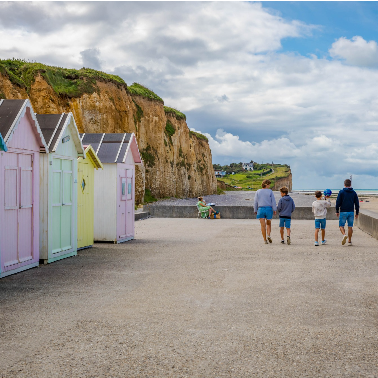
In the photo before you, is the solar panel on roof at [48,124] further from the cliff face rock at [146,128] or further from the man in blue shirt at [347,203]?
the cliff face rock at [146,128]

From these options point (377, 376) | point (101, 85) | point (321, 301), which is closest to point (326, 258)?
point (321, 301)

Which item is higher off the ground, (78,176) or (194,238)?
(78,176)

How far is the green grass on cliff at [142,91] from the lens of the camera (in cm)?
6738

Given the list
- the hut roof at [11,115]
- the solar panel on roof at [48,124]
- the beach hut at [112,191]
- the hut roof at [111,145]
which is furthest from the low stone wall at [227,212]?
the hut roof at [11,115]

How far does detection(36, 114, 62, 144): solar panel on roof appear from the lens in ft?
39.8

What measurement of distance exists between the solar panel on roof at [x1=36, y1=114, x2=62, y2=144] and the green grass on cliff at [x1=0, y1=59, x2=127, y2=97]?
3296 centimetres

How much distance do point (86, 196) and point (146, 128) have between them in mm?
54042

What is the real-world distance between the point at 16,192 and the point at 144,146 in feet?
186

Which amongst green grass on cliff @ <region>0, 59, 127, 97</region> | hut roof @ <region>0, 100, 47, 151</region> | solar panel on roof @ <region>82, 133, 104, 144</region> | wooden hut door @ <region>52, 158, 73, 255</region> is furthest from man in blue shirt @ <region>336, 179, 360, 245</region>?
green grass on cliff @ <region>0, 59, 127, 97</region>

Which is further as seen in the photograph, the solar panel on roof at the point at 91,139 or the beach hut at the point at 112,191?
the solar panel on roof at the point at 91,139

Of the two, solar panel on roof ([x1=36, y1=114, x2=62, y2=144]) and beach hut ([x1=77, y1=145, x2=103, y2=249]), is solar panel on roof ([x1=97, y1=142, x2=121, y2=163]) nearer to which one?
beach hut ([x1=77, y1=145, x2=103, y2=249])

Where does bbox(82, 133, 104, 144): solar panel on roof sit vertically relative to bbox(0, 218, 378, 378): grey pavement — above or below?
above

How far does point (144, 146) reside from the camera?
66.9m

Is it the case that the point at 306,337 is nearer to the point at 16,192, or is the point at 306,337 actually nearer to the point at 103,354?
the point at 103,354
